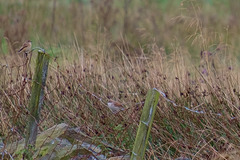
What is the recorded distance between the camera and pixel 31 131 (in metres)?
3.64

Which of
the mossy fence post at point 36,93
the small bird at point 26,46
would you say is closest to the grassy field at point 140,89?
the mossy fence post at point 36,93

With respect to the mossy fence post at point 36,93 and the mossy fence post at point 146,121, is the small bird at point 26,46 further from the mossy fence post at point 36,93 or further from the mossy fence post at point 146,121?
the mossy fence post at point 146,121

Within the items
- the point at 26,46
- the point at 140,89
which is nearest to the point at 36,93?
the point at 26,46

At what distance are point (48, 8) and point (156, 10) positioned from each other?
8.45 ft

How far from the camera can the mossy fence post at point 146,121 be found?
2.74 metres

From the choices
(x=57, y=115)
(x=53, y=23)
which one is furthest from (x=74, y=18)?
(x=57, y=115)

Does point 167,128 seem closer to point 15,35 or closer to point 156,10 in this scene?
point 15,35

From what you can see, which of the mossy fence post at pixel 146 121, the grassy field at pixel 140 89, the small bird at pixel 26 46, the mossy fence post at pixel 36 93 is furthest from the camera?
the small bird at pixel 26 46

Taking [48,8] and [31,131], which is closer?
[31,131]

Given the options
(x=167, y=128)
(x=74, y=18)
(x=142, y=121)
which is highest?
(x=142, y=121)

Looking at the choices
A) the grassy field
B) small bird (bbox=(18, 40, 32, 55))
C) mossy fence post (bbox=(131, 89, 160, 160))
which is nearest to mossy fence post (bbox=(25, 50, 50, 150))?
the grassy field

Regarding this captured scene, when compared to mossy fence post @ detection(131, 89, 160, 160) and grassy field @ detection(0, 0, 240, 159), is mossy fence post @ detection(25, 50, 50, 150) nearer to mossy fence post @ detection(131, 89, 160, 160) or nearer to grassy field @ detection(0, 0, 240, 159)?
grassy field @ detection(0, 0, 240, 159)

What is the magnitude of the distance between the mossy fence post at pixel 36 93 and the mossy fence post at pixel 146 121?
1028 millimetres

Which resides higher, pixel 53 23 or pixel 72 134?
pixel 72 134
